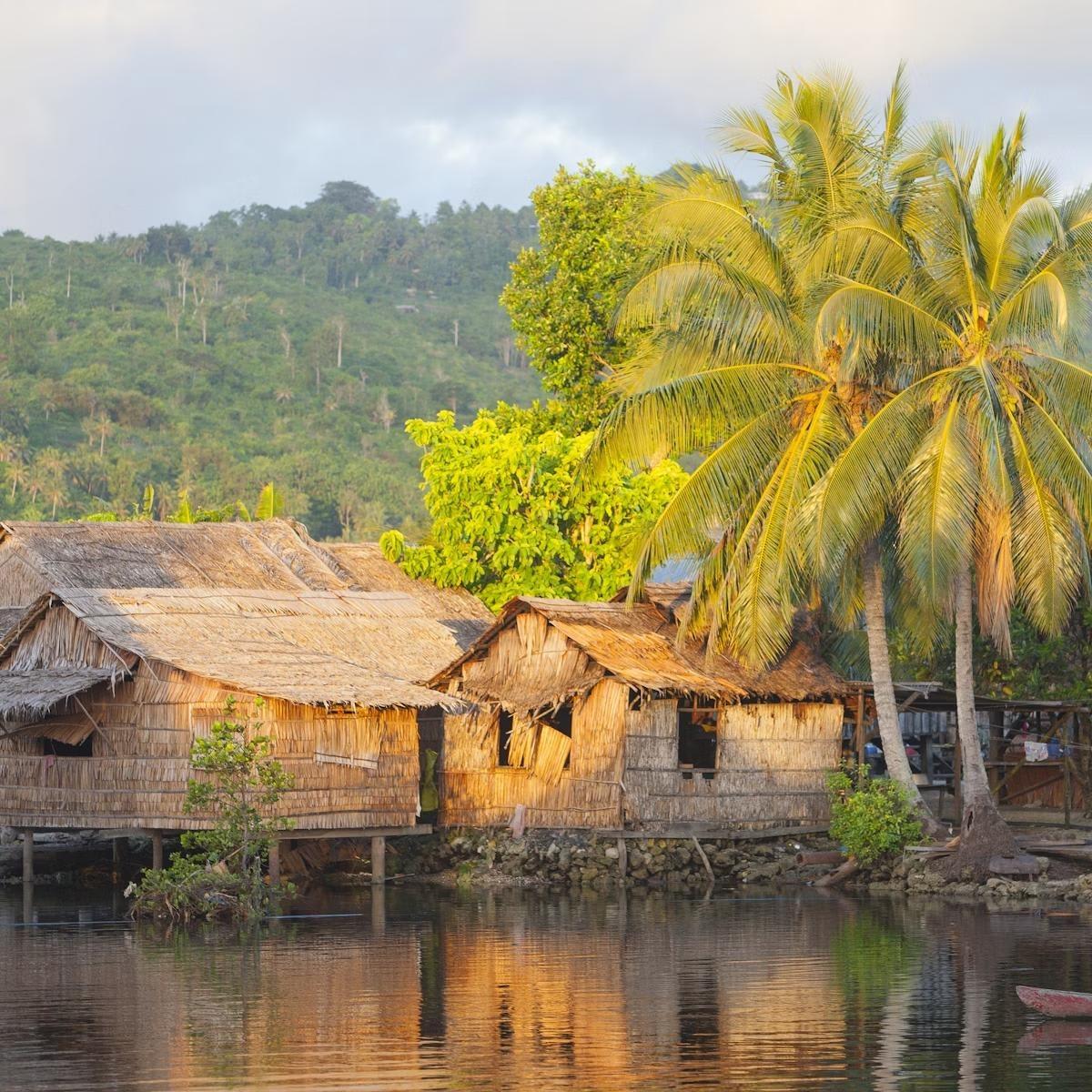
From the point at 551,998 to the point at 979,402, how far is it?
31.4ft

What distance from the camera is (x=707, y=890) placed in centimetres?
2334

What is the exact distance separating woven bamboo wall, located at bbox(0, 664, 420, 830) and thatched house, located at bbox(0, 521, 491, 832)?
0.06 ft

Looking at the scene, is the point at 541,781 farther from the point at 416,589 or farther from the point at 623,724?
the point at 416,589

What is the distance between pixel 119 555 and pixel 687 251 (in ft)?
35.6

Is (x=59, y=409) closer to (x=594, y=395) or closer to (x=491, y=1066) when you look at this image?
(x=594, y=395)

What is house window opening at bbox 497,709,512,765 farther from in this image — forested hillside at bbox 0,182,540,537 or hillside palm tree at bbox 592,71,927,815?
forested hillside at bbox 0,182,540,537

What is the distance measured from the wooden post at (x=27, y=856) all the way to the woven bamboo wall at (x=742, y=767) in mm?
7929

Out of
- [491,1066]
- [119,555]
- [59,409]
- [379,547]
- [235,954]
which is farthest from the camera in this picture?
[59,409]

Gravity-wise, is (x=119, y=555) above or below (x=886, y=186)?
below

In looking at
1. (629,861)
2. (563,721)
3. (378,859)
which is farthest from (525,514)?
(629,861)

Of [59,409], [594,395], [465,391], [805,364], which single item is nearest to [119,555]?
[594,395]

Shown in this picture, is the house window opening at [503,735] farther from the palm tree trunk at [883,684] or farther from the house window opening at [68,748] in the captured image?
the house window opening at [68,748]

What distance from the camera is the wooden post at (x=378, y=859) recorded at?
78.8ft

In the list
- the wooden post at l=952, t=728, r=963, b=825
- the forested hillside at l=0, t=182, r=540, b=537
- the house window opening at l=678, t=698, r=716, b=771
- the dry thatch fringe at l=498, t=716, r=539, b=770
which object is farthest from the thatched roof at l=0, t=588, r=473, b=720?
the forested hillside at l=0, t=182, r=540, b=537
